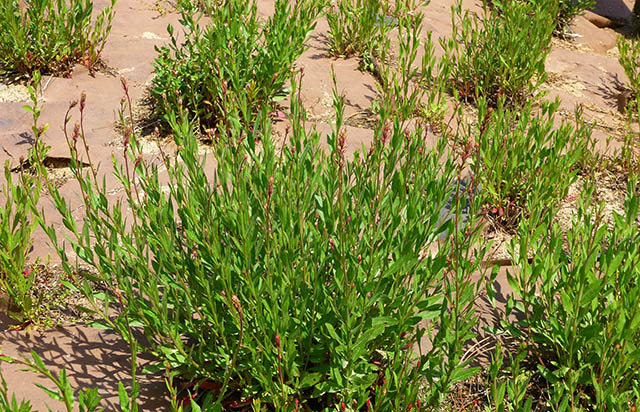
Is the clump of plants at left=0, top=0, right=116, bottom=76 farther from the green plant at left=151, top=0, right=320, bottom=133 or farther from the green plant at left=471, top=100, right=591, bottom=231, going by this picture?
the green plant at left=471, top=100, right=591, bottom=231

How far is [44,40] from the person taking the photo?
13.9ft

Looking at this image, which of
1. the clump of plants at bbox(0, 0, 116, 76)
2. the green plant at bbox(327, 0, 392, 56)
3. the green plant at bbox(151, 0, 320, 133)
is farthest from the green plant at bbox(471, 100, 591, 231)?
the clump of plants at bbox(0, 0, 116, 76)

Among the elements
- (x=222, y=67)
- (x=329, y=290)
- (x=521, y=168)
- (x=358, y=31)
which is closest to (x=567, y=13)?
(x=358, y=31)

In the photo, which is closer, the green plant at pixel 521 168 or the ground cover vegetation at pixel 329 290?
the ground cover vegetation at pixel 329 290

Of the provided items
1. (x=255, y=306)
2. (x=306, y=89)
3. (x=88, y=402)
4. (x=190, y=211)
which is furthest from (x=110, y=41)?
(x=88, y=402)

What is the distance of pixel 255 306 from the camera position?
70.5 inches

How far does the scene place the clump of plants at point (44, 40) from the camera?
401 cm

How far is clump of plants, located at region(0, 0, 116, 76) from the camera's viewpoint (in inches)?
158

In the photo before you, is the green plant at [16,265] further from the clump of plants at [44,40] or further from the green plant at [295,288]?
the clump of plants at [44,40]

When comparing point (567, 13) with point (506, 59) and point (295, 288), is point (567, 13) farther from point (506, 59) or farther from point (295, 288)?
point (295, 288)

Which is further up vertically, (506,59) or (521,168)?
(506,59)

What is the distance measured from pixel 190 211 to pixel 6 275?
1.00 metres

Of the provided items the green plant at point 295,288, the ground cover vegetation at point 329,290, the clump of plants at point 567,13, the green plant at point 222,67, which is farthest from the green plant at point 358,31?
the green plant at point 295,288

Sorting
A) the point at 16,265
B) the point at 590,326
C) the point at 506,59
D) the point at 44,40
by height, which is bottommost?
the point at 16,265
